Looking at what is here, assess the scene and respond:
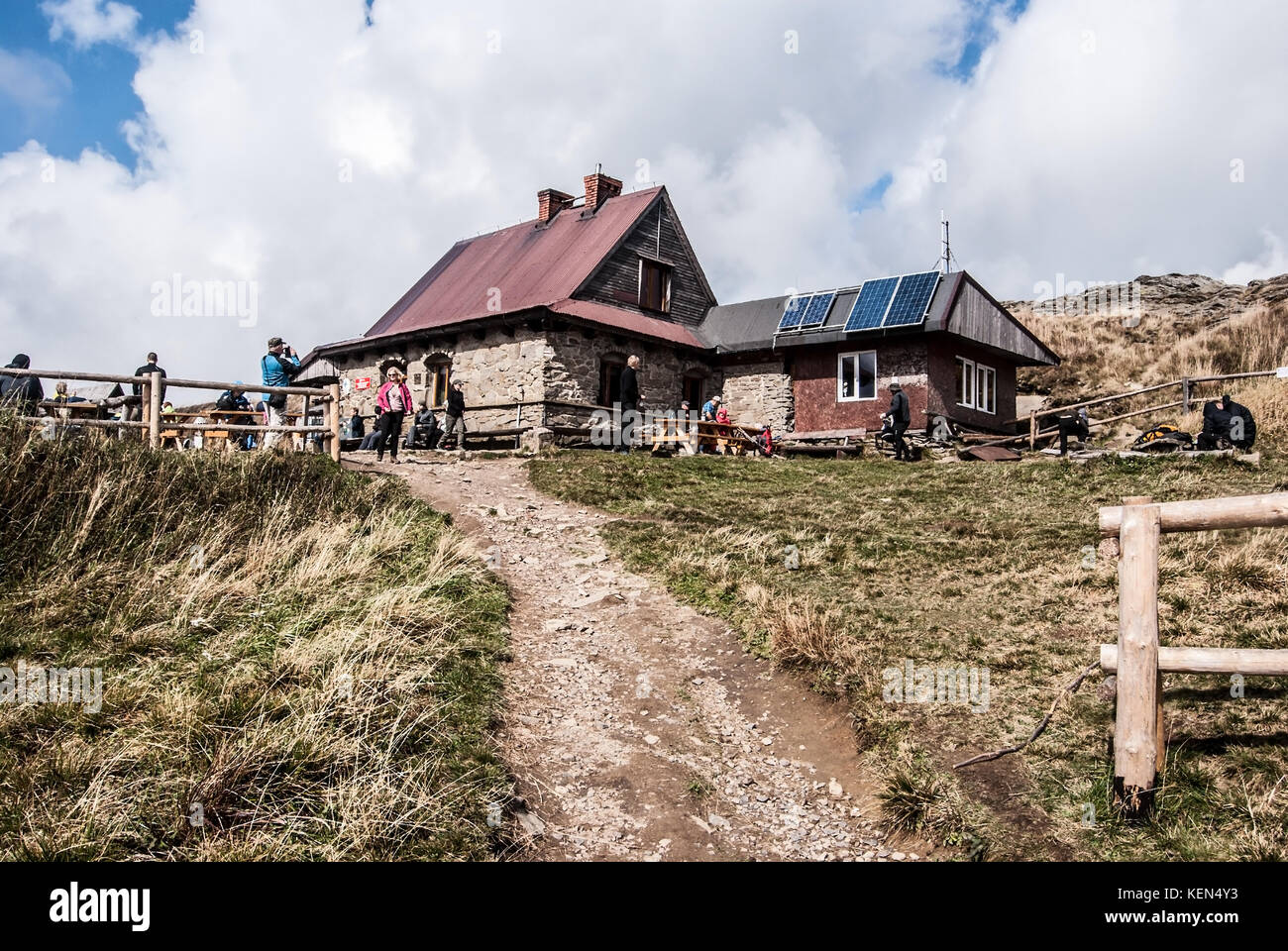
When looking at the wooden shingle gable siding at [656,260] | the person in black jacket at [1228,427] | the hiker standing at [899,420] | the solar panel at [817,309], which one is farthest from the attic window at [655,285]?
the person in black jacket at [1228,427]

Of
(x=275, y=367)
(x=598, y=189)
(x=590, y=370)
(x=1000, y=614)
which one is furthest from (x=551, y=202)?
(x=1000, y=614)

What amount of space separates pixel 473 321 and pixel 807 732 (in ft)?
62.6

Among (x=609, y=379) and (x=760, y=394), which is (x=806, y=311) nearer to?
(x=760, y=394)

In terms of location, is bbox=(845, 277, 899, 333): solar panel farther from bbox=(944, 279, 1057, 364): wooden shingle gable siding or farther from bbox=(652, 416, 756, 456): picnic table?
bbox=(652, 416, 756, 456): picnic table

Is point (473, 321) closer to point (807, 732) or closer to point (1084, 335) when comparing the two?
point (807, 732)

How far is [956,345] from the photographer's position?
24984 mm

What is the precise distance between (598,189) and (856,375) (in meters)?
10.1

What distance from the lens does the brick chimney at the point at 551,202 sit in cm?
3005

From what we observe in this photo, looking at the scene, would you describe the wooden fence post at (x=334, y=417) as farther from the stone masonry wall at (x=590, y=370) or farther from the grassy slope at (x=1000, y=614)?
the stone masonry wall at (x=590, y=370)

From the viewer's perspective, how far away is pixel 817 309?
84.5ft

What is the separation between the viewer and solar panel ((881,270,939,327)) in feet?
77.8

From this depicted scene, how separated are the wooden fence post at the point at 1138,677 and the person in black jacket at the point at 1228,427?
14313mm
